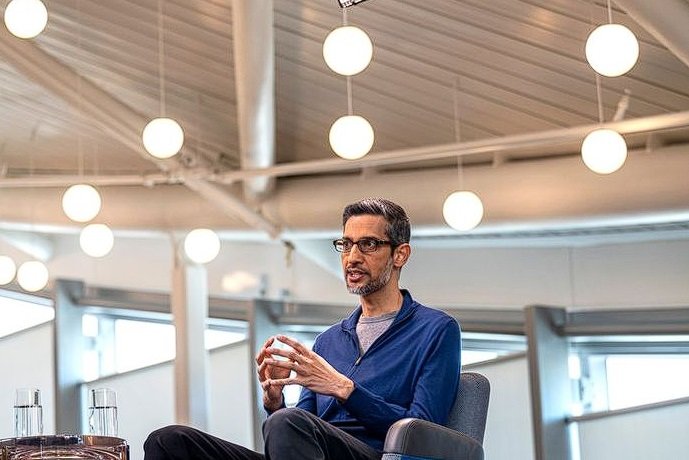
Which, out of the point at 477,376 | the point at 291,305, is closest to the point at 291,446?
the point at 477,376

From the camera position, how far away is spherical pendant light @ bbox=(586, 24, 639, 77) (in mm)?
5461

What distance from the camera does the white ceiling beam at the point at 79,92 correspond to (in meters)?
8.12

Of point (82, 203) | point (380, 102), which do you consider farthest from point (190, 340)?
point (82, 203)

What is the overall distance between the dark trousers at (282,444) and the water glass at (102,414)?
0.45 ft

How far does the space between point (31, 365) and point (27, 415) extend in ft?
35.0

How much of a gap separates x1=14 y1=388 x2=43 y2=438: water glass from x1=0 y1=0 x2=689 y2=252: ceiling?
11.9 feet

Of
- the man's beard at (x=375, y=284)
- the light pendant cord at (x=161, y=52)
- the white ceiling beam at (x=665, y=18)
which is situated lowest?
the man's beard at (x=375, y=284)

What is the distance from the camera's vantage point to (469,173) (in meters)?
9.20

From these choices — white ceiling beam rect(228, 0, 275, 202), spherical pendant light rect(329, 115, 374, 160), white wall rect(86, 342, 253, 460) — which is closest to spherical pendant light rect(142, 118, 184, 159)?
white ceiling beam rect(228, 0, 275, 202)

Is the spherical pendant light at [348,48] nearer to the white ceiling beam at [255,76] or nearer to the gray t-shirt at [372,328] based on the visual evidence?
the white ceiling beam at [255,76]

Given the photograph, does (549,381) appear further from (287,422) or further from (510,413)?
(287,422)

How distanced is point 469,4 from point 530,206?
2.07 meters

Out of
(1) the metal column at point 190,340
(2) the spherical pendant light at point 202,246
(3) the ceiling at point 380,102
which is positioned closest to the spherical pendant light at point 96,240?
(2) the spherical pendant light at point 202,246

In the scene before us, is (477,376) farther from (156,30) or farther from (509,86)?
(156,30)
